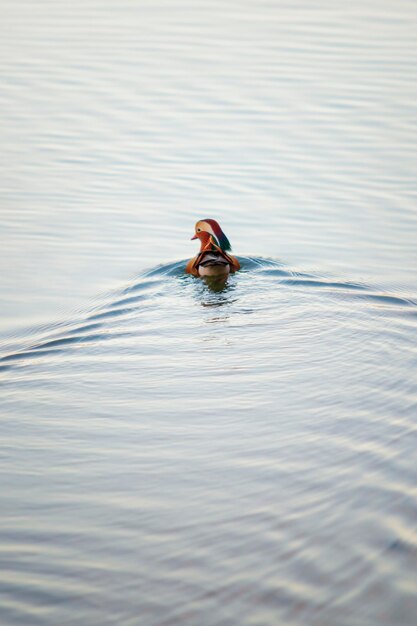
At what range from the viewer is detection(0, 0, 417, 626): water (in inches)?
231

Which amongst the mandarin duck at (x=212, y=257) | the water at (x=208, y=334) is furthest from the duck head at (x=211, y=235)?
the water at (x=208, y=334)

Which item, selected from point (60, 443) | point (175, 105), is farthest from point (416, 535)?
point (175, 105)

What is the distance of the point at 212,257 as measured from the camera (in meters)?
11.5

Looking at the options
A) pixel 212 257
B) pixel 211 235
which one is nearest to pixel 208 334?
pixel 212 257

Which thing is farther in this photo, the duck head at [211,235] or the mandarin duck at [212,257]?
the duck head at [211,235]

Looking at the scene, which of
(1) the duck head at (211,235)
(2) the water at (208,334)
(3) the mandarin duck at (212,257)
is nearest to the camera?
(2) the water at (208,334)

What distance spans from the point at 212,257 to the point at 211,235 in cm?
54

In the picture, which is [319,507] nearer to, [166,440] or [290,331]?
[166,440]

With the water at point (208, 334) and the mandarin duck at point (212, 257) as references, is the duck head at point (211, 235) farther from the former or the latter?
the water at point (208, 334)

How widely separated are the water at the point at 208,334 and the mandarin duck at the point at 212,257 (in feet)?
0.56

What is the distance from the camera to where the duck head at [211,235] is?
11648mm

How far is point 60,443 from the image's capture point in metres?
7.53

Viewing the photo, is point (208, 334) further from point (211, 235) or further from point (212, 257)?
point (211, 235)

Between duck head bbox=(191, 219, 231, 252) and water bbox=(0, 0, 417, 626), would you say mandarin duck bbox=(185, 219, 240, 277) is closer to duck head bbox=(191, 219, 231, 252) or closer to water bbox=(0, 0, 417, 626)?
duck head bbox=(191, 219, 231, 252)
